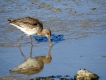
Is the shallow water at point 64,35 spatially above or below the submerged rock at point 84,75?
above

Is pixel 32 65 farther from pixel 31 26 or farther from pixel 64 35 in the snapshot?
pixel 64 35

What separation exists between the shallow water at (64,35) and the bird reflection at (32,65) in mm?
165

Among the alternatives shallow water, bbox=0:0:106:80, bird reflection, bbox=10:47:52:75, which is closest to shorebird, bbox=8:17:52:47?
shallow water, bbox=0:0:106:80

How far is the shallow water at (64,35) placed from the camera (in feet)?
31.5

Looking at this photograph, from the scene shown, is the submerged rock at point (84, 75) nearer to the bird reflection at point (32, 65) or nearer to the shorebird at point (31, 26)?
the bird reflection at point (32, 65)

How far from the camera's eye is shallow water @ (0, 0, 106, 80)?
9.59 m

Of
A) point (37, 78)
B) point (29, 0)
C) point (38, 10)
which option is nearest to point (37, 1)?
point (29, 0)

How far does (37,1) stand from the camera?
57.9 ft

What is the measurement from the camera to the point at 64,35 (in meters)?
12.5

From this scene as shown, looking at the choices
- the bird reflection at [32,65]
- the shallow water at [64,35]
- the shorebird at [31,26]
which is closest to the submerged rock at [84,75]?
the shallow water at [64,35]

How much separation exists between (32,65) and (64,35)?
306cm

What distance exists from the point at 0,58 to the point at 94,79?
3.18 m

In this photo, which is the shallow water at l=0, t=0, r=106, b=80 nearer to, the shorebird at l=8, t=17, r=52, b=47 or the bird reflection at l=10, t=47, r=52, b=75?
the bird reflection at l=10, t=47, r=52, b=75

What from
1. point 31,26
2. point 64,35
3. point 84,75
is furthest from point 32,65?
point 64,35
